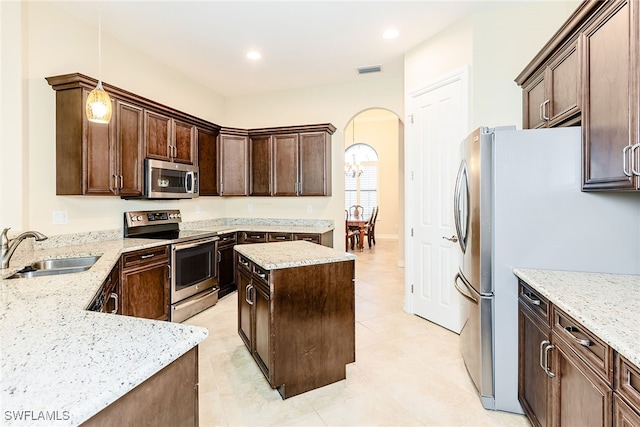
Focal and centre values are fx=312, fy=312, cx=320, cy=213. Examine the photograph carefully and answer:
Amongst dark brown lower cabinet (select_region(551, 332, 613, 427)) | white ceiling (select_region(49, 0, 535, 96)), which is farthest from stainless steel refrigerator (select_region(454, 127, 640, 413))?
white ceiling (select_region(49, 0, 535, 96))

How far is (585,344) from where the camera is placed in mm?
1188

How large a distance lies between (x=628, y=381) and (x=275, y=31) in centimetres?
354

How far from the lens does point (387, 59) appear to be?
A: 383 cm

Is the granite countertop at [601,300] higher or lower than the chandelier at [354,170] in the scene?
lower

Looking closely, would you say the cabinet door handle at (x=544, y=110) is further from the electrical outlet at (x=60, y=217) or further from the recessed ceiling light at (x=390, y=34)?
the electrical outlet at (x=60, y=217)

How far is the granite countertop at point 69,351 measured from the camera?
0.63m

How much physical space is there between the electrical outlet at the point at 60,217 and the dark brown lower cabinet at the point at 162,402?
101 inches

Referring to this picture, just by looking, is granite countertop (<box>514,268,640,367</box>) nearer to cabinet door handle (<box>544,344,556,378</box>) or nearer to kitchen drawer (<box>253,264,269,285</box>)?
cabinet door handle (<box>544,344,556,378</box>)

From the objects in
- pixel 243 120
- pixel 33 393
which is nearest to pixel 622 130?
pixel 33 393

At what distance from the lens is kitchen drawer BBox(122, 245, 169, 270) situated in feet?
8.61

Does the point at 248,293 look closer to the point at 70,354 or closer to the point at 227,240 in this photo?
the point at 70,354

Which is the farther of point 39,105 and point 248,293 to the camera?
point 39,105

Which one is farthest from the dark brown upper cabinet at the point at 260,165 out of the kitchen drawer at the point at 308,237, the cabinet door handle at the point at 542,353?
the cabinet door handle at the point at 542,353

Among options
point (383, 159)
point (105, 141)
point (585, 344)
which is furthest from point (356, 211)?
point (585, 344)
